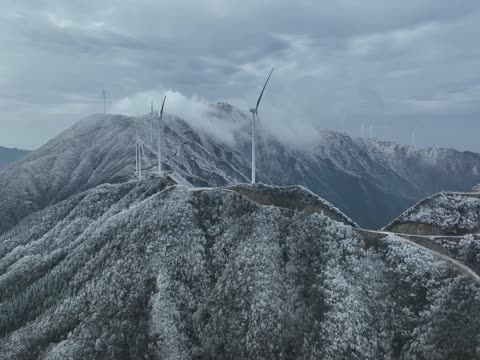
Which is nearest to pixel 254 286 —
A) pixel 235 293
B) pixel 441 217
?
pixel 235 293

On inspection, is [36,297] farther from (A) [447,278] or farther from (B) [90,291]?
(A) [447,278]

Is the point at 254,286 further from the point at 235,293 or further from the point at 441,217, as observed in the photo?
the point at 441,217

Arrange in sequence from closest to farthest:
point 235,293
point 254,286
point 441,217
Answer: point 254,286 → point 235,293 → point 441,217

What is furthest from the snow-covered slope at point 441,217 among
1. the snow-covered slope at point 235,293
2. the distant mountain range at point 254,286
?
the snow-covered slope at point 235,293

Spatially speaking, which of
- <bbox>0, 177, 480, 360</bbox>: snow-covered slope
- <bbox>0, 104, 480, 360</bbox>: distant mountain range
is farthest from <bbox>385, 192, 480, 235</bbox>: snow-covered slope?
<bbox>0, 177, 480, 360</bbox>: snow-covered slope

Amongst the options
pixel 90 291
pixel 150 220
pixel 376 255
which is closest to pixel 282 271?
pixel 376 255

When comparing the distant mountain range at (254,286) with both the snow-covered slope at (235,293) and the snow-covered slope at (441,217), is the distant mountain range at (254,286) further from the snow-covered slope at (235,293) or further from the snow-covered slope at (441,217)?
the snow-covered slope at (441,217)
